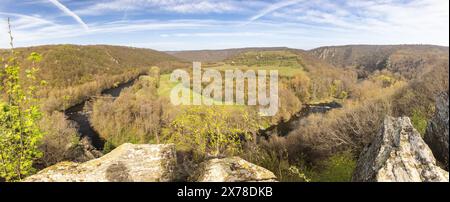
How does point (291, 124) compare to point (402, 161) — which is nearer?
point (402, 161)

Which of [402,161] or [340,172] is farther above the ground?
[402,161]

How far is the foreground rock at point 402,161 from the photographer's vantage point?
143 inches

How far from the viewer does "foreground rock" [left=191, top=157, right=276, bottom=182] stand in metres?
3.85

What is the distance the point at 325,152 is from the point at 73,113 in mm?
55410

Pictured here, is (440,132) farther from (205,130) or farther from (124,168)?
(124,168)

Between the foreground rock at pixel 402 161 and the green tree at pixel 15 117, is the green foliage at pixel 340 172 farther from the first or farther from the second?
the green tree at pixel 15 117

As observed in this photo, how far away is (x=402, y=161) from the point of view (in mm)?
3830

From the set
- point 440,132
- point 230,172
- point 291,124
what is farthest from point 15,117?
point 291,124

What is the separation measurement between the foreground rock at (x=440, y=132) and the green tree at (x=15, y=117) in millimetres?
7392

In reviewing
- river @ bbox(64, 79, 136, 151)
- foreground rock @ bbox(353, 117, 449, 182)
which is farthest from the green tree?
river @ bbox(64, 79, 136, 151)

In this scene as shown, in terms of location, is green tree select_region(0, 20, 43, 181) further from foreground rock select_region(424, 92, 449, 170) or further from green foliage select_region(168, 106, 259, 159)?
foreground rock select_region(424, 92, 449, 170)

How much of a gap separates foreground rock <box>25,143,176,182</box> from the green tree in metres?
0.81

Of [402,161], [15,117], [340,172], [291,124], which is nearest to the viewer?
[402,161]
